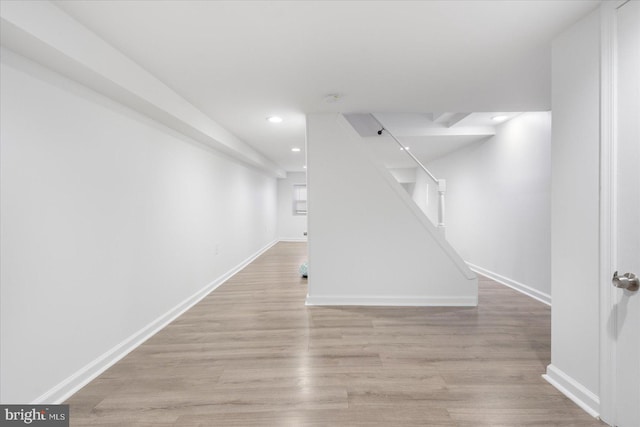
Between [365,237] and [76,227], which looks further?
[365,237]

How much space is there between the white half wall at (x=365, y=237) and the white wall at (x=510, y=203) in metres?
1.02

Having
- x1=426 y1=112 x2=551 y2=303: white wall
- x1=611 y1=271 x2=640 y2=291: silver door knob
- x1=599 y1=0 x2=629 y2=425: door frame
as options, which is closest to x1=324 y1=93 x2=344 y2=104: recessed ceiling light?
x1=599 y1=0 x2=629 y2=425: door frame

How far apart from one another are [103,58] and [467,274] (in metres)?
3.93

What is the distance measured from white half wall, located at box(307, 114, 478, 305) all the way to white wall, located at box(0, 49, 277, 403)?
5.28 feet

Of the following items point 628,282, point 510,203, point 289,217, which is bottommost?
point 628,282

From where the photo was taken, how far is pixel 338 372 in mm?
2057

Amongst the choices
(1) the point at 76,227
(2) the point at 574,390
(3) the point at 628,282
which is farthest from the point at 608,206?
(1) the point at 76,227

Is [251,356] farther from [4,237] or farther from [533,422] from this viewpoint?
[533,422]

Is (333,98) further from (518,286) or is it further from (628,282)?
(518,286)

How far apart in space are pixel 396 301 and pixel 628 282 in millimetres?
2240

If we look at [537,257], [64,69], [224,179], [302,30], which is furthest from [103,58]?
[537,257]

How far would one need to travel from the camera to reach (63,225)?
1821 millimetres

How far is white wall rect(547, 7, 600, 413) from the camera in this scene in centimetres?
162

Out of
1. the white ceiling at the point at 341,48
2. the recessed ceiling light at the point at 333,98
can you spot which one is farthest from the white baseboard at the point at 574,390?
the recessed ceiling light at the point at 333,98
